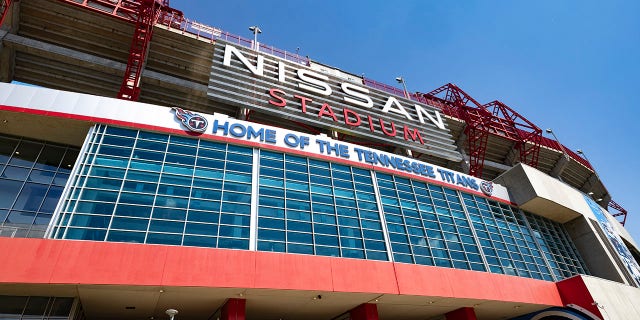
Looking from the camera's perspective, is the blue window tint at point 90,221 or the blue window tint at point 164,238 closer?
the blue window tint at point 90,221

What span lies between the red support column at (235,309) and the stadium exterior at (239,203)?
0.18 meters

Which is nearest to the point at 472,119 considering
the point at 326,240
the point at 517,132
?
the point at 517,132

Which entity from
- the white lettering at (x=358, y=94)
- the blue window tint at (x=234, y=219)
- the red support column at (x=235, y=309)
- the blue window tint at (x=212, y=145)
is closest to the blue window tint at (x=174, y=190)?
the blue window tint at (x=234, y=219)

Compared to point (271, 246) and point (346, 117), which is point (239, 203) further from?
point (346, 117)

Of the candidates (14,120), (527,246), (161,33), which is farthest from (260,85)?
(527,246)

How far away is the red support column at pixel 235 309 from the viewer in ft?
65.7

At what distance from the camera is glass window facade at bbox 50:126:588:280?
20.3 m

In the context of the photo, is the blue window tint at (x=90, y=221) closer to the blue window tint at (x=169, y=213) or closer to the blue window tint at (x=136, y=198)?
the blue window tint at (x=136, y=198)

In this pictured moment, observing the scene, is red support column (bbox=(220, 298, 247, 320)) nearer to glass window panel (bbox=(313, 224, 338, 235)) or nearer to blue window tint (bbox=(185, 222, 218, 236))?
blue window tint (bbox=(185, 222, 218, 236))

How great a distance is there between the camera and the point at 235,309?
20234mm

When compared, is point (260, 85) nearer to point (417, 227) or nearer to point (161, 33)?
point (161, 33)

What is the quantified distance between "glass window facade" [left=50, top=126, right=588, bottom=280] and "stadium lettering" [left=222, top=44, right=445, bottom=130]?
10650 millimetres

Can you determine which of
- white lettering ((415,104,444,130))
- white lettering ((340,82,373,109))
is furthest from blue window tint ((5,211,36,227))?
white lettering ((415,104,444,130))

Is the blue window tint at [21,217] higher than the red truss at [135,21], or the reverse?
the red truss at [135,21]
